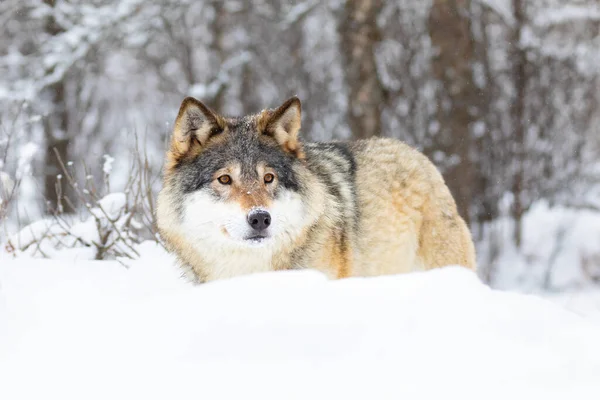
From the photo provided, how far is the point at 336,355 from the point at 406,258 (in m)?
2.48

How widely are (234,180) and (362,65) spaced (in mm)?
6272

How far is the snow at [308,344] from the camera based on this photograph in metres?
2.46

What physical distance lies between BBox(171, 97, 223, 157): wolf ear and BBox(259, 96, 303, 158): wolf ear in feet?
0.93

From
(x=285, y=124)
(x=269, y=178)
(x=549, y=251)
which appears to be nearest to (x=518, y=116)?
(x=549, y=251)

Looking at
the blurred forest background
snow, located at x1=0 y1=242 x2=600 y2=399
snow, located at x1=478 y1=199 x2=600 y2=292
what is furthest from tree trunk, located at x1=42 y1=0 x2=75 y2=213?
snow, located at x1=0 y1=242 x2=600 y2=399

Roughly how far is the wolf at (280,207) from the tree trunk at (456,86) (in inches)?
192

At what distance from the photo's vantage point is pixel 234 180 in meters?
4.15

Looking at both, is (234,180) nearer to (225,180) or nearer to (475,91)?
(225,180)

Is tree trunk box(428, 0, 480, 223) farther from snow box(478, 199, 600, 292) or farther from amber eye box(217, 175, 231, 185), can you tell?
amber eye box(217, 175, 231, 185)

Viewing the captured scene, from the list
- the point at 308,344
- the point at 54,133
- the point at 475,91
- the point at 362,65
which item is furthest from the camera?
the point at 54,133

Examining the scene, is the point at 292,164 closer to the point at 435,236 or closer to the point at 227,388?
the point at 435,236

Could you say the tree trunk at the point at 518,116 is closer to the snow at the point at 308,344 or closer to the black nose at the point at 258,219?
the black nose at the point at 258,219

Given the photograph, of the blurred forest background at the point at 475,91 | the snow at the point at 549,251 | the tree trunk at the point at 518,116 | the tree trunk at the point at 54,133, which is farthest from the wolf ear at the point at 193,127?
the tree trunk at the point at 54,133

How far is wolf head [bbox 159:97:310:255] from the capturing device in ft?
13.2
